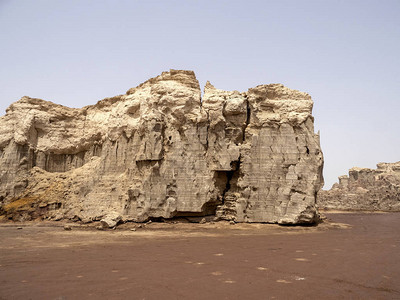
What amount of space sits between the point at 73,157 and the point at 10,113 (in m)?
5.64

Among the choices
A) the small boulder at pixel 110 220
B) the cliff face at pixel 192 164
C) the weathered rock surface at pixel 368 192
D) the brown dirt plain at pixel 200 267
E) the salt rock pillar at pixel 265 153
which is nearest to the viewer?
the brown dirt plain at pixel 200 267

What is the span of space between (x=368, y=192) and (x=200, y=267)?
44451 millimetres

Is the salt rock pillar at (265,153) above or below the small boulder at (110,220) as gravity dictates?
above

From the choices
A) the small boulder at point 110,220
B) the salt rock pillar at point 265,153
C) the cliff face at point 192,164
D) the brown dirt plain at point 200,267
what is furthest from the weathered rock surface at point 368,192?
the small boulder at point 110,220

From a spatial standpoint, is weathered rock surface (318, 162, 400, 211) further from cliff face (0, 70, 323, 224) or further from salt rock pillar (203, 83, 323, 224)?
cliff face (0, 70, 323, 224)

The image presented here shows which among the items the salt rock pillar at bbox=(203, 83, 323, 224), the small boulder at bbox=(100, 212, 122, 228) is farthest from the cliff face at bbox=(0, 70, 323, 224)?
the small boulder at bbox=(100, 212, 122, 228)

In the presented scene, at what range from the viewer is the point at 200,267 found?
799cm

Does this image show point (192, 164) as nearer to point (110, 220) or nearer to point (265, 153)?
point (265, 153)

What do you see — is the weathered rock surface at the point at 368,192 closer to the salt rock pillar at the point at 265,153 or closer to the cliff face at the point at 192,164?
the salt rock pillar at the point at 265,153

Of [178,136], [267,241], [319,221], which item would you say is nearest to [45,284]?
[267,241]

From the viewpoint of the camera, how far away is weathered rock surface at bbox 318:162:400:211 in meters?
39.5

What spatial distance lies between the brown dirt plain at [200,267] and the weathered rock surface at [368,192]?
29948 millimetres

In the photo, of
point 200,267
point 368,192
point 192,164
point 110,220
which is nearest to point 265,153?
point 192,164

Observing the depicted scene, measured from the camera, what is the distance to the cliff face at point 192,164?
17500 mm
